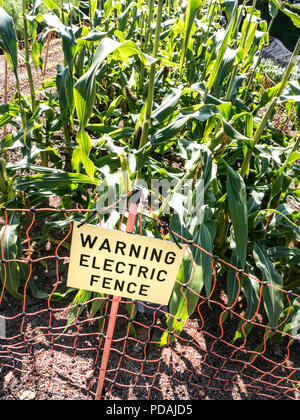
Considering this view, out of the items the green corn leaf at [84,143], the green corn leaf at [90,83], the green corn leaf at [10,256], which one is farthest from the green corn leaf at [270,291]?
the green corn leaf at [10,256]

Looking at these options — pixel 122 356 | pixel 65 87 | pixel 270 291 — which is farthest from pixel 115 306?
pixel 65 87

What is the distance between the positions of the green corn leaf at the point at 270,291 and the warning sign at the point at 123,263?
67cm

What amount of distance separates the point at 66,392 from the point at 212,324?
2.77ft

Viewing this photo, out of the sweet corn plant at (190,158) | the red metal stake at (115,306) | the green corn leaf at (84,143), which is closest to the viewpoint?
the red metal stake at (115,306)

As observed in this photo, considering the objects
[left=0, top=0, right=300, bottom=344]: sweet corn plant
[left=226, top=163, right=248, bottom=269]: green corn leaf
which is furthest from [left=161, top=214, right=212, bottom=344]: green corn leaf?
[left=226, top=163, right=248, bottom=269]: green corn leaf

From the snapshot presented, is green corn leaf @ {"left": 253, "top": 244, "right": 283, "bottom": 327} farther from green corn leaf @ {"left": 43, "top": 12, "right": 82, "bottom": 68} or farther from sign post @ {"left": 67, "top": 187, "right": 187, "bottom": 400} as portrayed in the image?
green corn leaf @ {"left": 43, "top": 12, "right": 82, "bottom": 68}

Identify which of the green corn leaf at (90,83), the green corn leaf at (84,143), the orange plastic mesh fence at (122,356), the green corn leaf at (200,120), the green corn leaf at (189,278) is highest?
the green corn leaf at (90,83)

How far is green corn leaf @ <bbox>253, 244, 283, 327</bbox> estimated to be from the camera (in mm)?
1479

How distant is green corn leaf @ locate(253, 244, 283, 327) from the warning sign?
2.21 feet

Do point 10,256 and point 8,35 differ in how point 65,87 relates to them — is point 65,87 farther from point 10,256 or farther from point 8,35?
point 10,256

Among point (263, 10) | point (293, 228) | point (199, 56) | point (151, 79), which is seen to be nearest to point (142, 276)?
point (151, 79)

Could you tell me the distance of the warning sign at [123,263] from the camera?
953 mm

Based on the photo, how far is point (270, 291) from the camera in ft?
4.96

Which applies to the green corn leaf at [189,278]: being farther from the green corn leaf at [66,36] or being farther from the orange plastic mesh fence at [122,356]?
the green corn leaf at [66,36]
